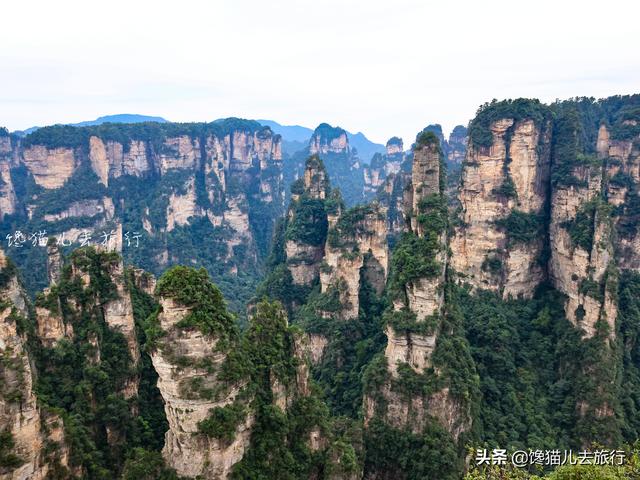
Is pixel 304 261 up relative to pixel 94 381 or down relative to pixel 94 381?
down

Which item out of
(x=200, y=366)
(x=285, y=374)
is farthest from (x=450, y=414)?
(x=200, y=366)

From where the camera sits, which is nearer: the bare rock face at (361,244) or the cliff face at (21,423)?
the cliff face at (21,423)

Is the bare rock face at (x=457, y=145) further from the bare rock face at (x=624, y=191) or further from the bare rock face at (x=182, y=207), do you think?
the bare rock face at (x=624, y=191)

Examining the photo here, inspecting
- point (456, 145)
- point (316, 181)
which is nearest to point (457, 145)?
point (456, 145)

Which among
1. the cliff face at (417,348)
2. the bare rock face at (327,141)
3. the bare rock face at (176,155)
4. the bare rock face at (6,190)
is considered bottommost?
the cliff face at (417,348)

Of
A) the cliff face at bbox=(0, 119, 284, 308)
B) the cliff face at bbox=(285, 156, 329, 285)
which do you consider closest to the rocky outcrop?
the cliff face at bbox=(0, 119, 284, 308)

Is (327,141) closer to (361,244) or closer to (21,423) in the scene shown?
(361,244)

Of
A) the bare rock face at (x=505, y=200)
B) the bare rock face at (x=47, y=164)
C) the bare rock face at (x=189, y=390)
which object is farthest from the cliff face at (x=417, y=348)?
the bare rock face at (x=47, y=164)
